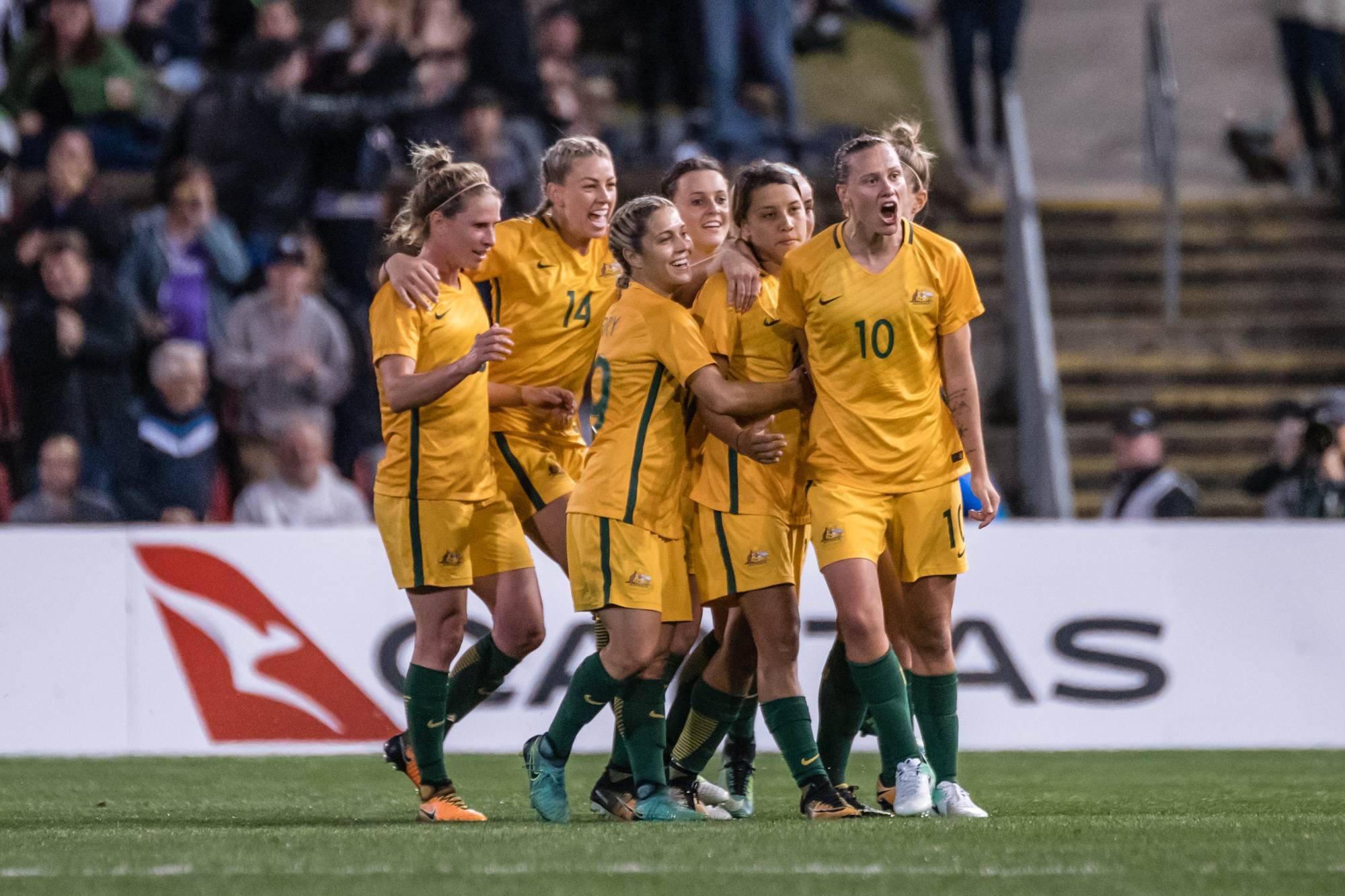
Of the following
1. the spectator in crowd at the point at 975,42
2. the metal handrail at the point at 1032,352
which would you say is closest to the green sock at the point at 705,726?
the metal handrail at the point at 1032,352

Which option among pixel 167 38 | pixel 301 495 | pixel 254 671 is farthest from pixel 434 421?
pixel 167 38

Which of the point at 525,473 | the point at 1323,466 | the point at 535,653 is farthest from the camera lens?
the point at 1323,466

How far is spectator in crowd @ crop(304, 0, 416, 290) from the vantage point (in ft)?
41.3

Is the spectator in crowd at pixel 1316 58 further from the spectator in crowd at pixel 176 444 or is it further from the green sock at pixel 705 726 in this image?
the green sock at pixel 705 726

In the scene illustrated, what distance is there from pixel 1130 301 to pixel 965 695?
5796 millimetres

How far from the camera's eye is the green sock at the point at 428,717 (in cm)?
675

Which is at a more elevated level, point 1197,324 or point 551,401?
point 1197,324

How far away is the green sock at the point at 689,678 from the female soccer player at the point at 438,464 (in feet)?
2.70

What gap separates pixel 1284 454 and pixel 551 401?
5.65m

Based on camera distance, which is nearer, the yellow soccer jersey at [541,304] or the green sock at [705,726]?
the green sock at [705,726]

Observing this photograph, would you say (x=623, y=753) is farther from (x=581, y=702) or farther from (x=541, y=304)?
(x=541, y=304)

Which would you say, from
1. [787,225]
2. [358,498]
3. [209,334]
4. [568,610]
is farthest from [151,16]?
[787,225]

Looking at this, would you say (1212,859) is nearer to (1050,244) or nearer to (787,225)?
(787,225)

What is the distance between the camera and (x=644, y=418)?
21.6ft
